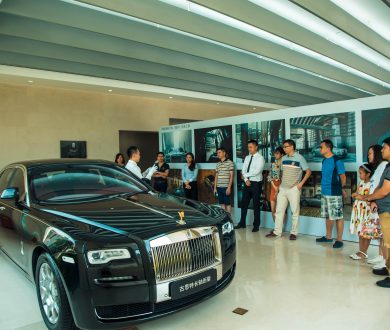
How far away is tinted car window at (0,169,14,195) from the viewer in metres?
3.80

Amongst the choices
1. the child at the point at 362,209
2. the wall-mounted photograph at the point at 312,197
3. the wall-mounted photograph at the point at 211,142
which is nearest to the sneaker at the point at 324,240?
the wall-mounted photograph at the point at 312,197

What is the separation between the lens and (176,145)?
8141 millimetres

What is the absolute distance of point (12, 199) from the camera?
10.9ft

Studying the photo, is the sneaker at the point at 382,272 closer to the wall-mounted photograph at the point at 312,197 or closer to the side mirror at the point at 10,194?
the wall-mounted photograph at the point at 312,197

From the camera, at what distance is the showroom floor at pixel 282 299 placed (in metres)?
2.62

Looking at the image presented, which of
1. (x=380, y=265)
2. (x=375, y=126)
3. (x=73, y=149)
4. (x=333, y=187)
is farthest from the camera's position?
(x=73, y=149)

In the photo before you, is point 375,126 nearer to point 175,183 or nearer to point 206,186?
point 206,186

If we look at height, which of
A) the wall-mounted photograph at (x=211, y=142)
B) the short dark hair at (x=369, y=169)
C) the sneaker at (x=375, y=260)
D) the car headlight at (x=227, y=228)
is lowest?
the sneaker at (x=375, y=260)

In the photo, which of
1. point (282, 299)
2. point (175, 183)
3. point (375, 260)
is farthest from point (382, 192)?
point (175, 183)

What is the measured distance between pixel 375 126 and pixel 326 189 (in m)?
1.15

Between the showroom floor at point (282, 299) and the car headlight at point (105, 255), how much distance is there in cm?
76

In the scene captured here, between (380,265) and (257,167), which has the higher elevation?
(257,167)

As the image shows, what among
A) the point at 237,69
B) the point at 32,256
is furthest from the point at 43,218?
the point at 237,69

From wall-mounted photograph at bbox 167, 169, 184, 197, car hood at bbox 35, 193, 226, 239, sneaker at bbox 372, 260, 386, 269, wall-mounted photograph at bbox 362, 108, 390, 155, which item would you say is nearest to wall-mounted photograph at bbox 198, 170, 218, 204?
wall-mounted photograph at bbox 167, 169, 184, 197
